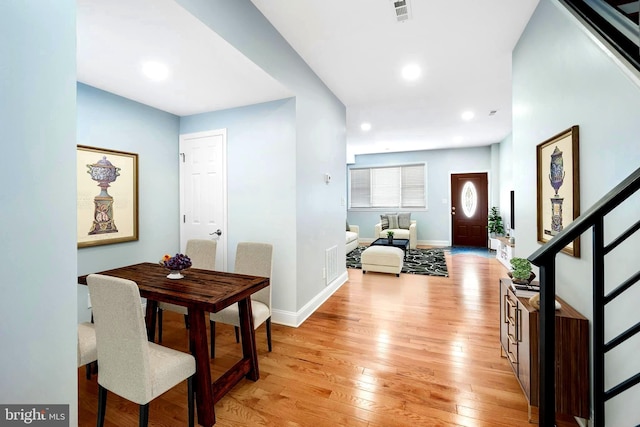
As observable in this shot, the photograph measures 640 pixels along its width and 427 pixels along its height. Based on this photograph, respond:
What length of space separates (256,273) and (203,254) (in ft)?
2.24

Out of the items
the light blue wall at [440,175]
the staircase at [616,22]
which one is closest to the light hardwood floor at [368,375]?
the staircase at [616,22]

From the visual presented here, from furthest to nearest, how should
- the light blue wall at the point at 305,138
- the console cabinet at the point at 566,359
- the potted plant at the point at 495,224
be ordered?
1. the potted plant at the point at 495,224
2. the light blue wall at the point at 305,138
3. the console cabinet at the point at 566,359

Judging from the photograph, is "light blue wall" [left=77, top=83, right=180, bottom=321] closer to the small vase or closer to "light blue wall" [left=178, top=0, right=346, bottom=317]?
the small vase

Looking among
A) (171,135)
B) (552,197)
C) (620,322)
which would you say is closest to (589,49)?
(552,197)

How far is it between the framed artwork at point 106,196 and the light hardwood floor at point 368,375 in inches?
45.6

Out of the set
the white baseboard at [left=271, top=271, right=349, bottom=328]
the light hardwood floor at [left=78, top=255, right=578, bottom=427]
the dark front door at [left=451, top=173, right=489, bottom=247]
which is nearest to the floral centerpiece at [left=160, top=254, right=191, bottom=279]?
the light hardwood floor at [left=78, top=255, right=578, bottom=427]

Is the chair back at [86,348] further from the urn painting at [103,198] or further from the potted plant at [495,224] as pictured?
the potted plant at [495,224]

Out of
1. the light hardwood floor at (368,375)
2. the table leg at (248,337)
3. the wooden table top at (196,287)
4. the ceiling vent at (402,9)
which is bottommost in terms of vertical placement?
the light hardwood floor at (368,375)

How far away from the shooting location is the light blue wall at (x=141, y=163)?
8.75ft

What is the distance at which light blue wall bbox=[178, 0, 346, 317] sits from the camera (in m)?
2.03

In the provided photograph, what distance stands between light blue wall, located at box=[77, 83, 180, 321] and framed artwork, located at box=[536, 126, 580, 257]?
3.86 meters

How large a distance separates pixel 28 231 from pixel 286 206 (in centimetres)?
212

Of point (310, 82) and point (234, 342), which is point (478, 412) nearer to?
point (234, 342)

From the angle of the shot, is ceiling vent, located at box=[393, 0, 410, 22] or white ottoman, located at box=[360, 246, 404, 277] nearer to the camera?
ceiling vent, located at box=[393, 0, 410, 22]
